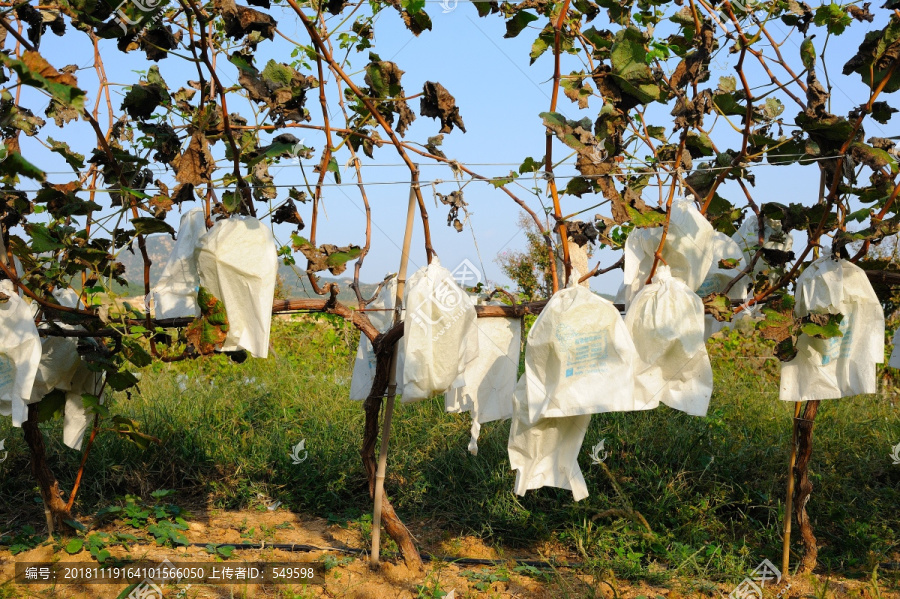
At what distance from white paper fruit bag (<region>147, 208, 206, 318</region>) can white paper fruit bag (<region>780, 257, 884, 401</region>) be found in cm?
181

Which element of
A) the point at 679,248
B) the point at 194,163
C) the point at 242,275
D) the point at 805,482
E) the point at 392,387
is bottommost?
the point at 805,482

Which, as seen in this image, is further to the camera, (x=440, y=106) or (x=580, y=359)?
(x=440, y=106)

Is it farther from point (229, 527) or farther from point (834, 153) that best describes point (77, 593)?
point (834, 153)

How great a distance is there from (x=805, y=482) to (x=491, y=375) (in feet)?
3.82

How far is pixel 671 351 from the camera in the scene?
2.03 metres

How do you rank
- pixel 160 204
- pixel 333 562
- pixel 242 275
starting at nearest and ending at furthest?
pixel 242 275
pixel 160 204
pixel 333 562

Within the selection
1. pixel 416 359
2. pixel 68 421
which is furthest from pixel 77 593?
pixel 416 359

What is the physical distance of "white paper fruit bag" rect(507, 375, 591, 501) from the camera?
6.77 ft

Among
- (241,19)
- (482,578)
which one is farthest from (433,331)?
(482,578)

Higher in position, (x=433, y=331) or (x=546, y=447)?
(x=433, y=331)

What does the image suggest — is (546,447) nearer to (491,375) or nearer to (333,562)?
(491,375)

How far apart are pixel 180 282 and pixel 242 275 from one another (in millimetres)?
387

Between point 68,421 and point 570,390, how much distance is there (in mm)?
1776

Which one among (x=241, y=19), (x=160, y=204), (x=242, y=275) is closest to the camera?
(x=241, y=19)
